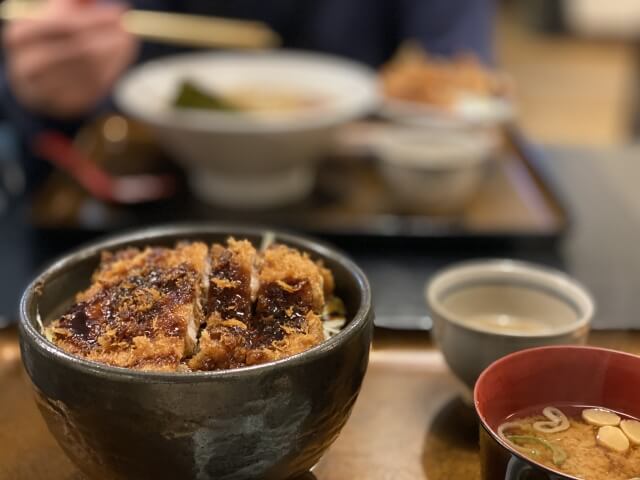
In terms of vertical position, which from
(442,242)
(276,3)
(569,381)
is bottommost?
(442,242)

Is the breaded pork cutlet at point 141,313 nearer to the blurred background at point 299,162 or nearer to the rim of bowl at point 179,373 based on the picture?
the rim of bowl at point 179,373

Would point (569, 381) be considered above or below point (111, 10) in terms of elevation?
below

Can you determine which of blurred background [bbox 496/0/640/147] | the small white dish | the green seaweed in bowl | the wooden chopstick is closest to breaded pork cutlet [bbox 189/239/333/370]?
the small white dish

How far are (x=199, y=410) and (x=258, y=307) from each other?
0.18 metres

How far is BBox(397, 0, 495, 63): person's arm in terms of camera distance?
3.23 meters

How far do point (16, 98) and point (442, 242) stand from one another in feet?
5.26

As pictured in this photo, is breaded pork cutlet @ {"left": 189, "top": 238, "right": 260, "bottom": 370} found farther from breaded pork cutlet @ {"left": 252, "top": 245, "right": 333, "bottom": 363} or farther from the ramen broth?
the ramen broth

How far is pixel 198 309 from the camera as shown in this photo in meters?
0.85

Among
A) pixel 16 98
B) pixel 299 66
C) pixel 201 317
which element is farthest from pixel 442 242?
pixel 16 98

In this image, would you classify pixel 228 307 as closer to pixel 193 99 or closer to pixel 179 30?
pixel 193 99

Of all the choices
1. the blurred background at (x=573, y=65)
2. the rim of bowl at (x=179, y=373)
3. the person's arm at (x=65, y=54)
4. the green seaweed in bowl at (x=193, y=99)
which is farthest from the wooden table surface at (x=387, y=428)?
the blurred background at (x=573, y=65)

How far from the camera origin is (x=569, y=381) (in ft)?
2.98

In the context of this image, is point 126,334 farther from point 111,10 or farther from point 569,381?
point 111,10

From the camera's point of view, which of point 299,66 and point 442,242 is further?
point 299,66
